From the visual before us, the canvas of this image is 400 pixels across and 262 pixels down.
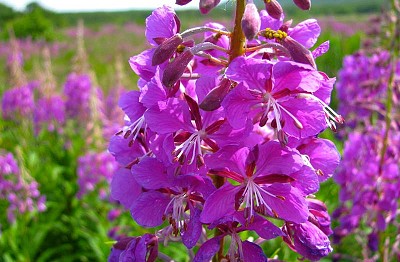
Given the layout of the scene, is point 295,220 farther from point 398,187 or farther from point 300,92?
point 398,187

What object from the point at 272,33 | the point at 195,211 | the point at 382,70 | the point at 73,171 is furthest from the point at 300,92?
the point at 73,171

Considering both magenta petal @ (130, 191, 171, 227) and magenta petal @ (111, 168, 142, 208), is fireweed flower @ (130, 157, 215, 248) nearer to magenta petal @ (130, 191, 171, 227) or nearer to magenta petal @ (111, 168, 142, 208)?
magenta petal @ (130, 191, 171, 227)

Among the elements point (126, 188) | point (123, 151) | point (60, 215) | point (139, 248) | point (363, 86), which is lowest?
point (60, 215)

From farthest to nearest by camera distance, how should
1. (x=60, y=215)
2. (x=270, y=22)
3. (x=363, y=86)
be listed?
(x=60, y=215)
(x=363, y=86)
(x=270, y=22)

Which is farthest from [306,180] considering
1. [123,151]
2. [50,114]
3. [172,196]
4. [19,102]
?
[19,102]

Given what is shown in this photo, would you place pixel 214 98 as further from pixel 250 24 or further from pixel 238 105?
pixel 250 24

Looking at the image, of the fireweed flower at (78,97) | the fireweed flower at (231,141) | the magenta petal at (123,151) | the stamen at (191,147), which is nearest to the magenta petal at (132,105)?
the fireweed flower at (231,141)

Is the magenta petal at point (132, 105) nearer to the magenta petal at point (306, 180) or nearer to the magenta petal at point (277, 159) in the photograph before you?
the magenta petal at point (277, 159)
